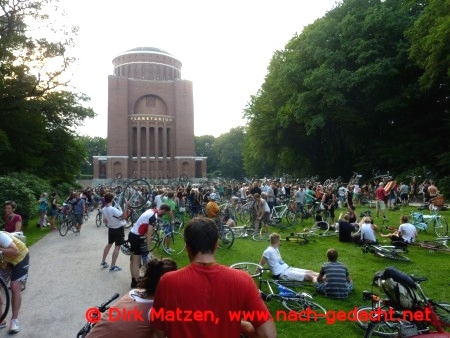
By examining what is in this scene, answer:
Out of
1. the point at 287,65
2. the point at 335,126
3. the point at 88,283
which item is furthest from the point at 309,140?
the point at 88,283

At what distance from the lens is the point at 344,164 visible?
34.7 m

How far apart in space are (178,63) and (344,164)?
51244 mm

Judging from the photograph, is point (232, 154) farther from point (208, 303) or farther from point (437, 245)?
point (208, 303)

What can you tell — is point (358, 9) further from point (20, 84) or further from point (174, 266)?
point (174, 266)

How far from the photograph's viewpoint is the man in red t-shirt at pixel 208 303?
223cm

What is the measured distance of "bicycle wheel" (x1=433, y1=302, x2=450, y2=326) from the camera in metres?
4.67

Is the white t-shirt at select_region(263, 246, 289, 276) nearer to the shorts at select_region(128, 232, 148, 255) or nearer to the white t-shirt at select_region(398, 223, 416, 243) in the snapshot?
A: the shorts at select_region(128, 232, 148, 255)

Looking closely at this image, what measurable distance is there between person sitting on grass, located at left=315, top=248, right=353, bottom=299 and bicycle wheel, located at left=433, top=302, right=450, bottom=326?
188 cm

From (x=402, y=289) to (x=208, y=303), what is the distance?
2770 mm

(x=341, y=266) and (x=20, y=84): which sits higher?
(x=20, y=84)

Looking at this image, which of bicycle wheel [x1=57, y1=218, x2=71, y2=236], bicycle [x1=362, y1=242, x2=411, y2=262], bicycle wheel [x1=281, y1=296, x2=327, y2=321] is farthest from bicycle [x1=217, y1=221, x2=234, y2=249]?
bicycle wheel [x1=57, y1=218, x2=71, y2=236]

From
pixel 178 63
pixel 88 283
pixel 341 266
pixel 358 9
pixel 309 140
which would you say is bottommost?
pixel 88 283

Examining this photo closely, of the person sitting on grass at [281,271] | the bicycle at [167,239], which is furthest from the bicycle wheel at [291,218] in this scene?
the person sitting on grass at [281,271]

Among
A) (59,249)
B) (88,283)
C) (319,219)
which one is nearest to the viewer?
(88,283)
